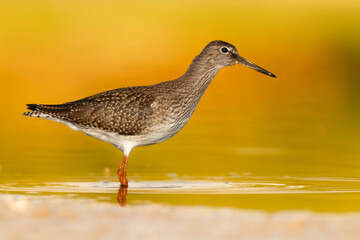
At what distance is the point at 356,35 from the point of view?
47938 millimetres

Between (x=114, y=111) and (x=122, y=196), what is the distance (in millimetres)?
2445

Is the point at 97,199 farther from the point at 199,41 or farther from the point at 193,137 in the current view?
the point at 199,41

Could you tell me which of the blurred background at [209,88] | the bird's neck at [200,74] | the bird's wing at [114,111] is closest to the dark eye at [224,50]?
the bird's neck at [200,74]

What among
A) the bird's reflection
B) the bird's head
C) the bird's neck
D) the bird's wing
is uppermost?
the bird's head

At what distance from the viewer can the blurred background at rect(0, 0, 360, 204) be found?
57.4 feet

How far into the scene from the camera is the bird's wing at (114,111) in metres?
15.4

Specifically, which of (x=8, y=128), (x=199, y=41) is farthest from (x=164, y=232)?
(x=199, y=41)

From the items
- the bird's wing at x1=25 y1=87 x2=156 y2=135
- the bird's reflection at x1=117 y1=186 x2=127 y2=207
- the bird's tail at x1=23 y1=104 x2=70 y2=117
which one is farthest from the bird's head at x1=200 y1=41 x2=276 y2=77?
the bird's reflection at x1=117 y1=186 x2=127 y2=207

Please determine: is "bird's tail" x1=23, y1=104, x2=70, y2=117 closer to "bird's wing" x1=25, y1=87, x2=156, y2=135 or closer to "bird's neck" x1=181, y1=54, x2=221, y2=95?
"bird's wing" x1=25, y1=87, x2=156, y2=135

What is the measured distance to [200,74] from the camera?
1598 cm

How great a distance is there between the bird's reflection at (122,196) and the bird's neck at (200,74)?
7.79 feet

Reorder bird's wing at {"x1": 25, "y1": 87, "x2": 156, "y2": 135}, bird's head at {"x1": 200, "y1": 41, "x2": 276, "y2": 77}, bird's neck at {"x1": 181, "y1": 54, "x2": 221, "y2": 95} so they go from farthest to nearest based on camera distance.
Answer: bird's head at {"x1": 200, "y1": 41, "x2": 276, "y2": 77} → bird's neck at {"x1": 181, "y1": 54, "x2": 221, "y2": 95} → bird's wing at {"x1": 25, "y1": 87, "x2": 156, "y2": 135}

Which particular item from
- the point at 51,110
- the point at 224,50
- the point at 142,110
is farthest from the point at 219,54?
the point at 51,110

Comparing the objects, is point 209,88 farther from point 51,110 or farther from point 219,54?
point 51,110
